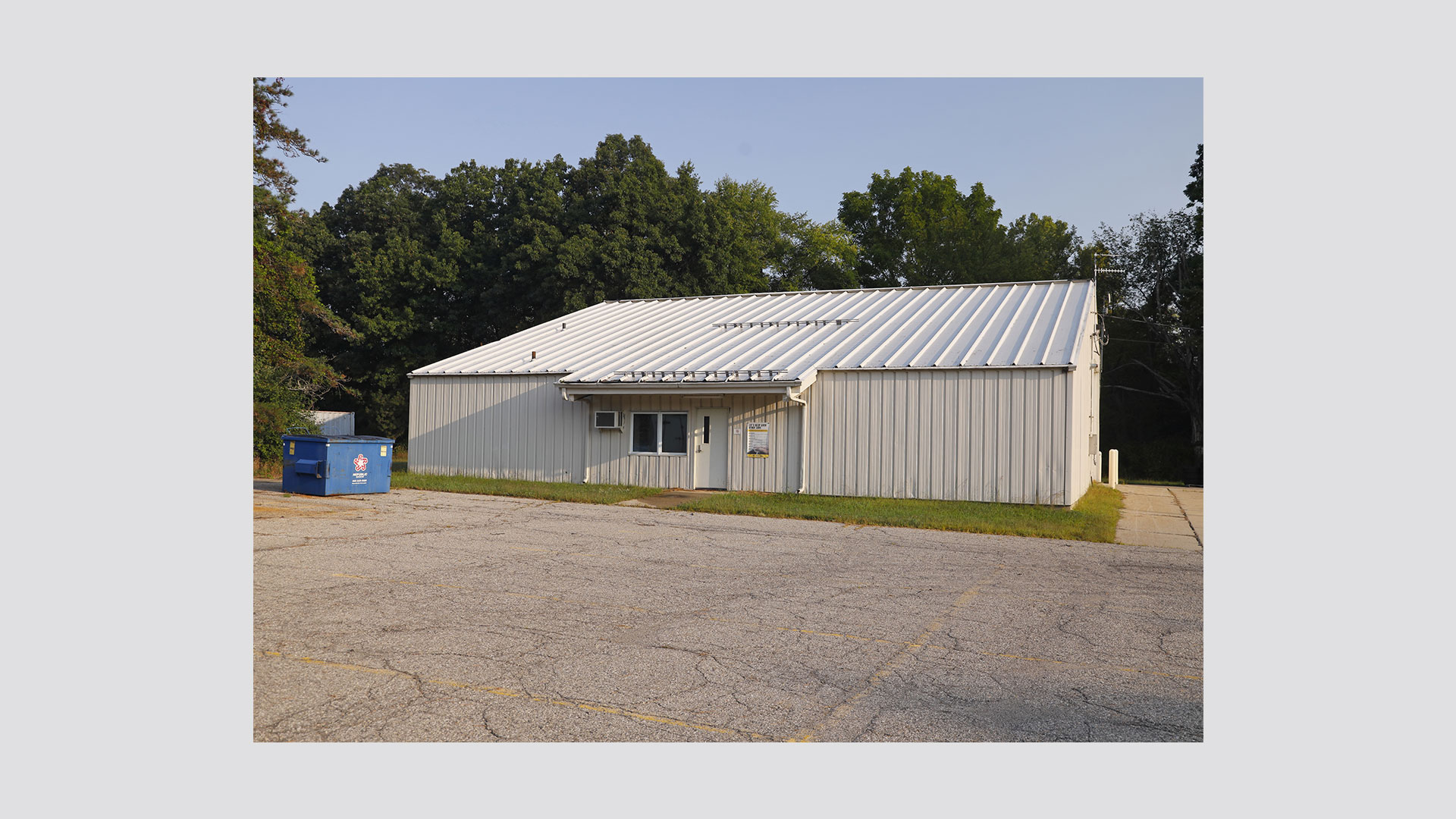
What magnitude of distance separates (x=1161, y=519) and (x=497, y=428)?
1468cm

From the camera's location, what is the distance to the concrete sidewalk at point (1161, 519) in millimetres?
13367

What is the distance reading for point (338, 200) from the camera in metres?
47.7

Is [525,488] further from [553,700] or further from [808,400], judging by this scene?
[553,700]

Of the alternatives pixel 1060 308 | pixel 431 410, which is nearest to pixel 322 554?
pixel 431 410

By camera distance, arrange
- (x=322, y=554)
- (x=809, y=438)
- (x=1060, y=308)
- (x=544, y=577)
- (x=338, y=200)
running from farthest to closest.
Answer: (x=338, y=200) < (x=1060, y=308) < (x=809, y=438) < (x=322, y=554) < (x=544, y=577)

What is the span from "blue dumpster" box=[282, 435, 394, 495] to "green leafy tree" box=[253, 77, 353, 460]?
5.77 m

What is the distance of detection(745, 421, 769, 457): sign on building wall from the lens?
19.1m

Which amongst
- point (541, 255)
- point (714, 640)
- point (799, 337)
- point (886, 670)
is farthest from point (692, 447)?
point (541, 255)

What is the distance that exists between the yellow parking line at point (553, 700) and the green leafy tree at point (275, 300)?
18.5 m

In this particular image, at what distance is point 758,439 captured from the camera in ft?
63.0

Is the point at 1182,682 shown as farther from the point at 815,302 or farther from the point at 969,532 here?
the point at 815,302

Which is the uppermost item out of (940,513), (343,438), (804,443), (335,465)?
(343,438)

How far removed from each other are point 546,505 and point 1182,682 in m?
12.6

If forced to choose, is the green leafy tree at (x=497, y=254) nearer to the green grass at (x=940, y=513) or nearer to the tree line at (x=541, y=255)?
the tree line at (x=541, y=255)
